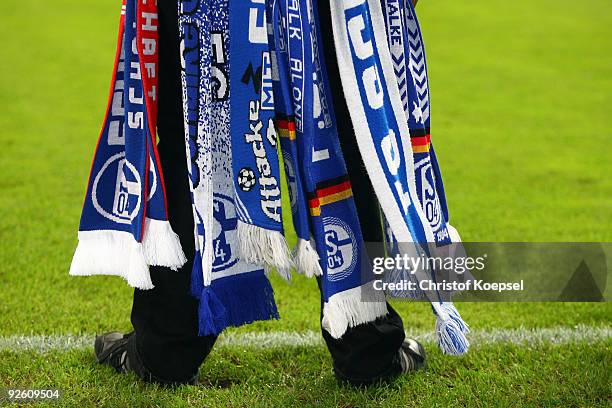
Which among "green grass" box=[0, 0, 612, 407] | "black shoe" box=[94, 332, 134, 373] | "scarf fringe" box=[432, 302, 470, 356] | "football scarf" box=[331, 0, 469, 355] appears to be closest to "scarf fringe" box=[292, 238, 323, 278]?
"football scarf" box=[331, 0, 469, 355]

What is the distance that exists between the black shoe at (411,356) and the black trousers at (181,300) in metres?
0.05

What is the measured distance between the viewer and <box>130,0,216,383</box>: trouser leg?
89.1 inches

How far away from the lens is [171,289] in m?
2.34

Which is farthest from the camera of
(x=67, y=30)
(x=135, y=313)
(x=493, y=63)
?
(x=67, y=30)

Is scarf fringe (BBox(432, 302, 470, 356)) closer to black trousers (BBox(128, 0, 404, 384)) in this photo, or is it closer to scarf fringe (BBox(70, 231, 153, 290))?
black trousers (BBox(128, 0, 404, 384))

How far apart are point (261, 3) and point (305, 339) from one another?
1.21 m

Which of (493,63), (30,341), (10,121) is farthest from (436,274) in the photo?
(493,63)

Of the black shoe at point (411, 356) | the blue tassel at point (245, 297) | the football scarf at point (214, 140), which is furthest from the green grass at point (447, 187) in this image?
the football scarf at point (214, 140)

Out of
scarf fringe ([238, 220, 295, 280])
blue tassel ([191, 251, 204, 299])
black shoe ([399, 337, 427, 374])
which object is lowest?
black shoe ([399, 337, 427, 374])

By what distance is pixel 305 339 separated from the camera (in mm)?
2916

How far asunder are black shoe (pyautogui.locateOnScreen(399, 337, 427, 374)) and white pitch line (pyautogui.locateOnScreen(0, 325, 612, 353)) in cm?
29

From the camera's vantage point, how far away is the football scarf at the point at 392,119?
2125 mm

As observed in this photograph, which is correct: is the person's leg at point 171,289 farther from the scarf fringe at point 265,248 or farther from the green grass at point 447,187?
the scarf fringe at point 265,248

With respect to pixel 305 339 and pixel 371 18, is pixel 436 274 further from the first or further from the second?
pixel 305 339
